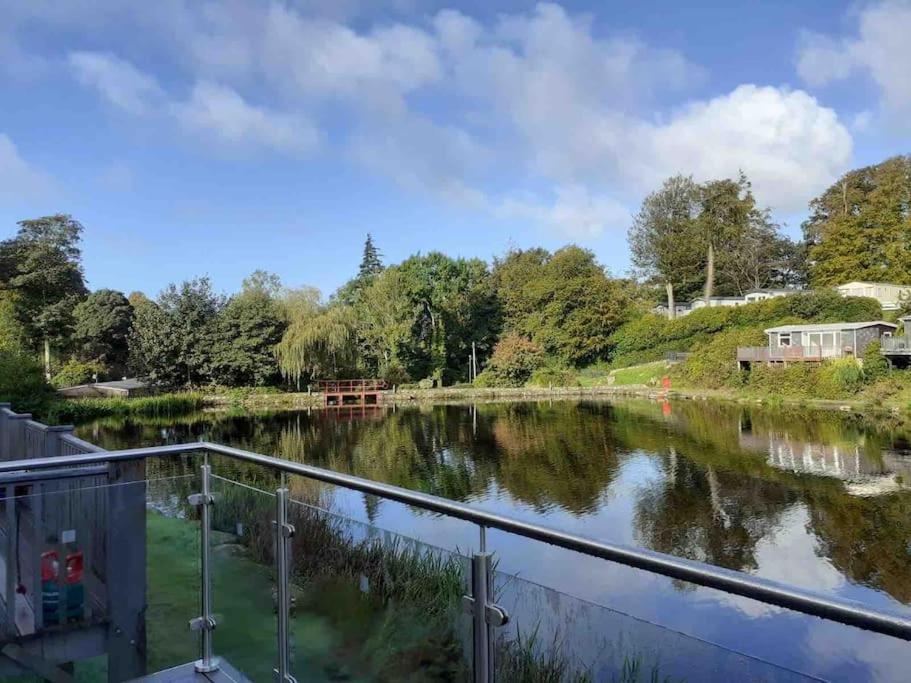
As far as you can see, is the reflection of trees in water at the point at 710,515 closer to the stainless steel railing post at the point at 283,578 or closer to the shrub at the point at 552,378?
the stainless steel railing post at the point at 283,578

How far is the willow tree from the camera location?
92.1ft

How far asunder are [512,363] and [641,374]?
6.44 metres

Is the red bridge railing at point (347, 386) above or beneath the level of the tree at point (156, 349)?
beneath

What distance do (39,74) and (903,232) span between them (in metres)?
35.2

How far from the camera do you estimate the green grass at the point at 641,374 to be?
102 feet

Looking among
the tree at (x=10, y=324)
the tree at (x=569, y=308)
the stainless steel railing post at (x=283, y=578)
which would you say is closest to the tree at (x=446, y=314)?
the tree at (x=569, y=308)

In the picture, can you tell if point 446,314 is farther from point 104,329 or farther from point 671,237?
point 104,329

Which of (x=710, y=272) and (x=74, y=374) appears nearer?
(x=74, y=374)

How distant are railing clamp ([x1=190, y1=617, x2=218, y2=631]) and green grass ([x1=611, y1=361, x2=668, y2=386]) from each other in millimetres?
29941

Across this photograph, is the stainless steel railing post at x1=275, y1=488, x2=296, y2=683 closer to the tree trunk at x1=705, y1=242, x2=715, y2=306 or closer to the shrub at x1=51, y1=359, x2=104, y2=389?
the shrub at x1=51, y1=359, x2=104, y2=389

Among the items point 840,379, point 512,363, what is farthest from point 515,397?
point 840,379

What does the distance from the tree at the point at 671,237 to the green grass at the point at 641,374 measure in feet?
26.1

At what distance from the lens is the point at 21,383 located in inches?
599

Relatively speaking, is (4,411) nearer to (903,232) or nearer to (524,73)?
(524,73)
